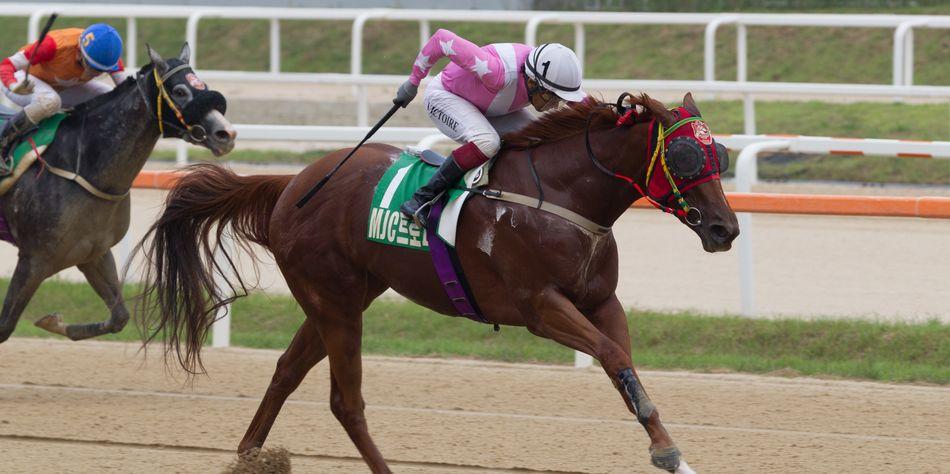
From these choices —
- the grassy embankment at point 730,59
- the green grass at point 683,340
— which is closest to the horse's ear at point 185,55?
the green grass at point 683,340

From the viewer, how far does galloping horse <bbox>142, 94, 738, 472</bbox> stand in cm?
469

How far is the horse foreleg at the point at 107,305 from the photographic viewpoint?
23.4 feet

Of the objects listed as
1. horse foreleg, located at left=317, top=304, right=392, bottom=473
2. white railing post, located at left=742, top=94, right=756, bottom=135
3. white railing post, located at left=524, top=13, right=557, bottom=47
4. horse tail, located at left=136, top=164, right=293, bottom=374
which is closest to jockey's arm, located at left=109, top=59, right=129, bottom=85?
horse tail, located at left=136, top=164, right=293, bottom=374

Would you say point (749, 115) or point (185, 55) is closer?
point (185, 55)

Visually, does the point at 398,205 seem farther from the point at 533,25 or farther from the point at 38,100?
the point at 533,25

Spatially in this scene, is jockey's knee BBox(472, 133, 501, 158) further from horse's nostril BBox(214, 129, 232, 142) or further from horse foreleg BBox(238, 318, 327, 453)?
horse's nostril BBox(214, 129, 232, 142)

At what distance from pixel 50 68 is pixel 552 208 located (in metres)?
3.42

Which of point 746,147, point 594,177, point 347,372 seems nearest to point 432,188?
point 594,177

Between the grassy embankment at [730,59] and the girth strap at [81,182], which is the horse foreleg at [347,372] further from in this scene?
the grassy embankment at [730,59]

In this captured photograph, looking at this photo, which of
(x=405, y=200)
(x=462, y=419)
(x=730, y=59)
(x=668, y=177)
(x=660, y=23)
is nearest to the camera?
(x=668, y=177)

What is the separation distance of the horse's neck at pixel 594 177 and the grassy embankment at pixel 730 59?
7.74 meters

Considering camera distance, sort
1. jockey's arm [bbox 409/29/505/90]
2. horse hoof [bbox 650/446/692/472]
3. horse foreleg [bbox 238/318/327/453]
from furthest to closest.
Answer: horse foreleg [bbox 238/318/327/453], jockey's arm [bbox 409/29/505/90], horse hoof [bbox 650/446/692/472]

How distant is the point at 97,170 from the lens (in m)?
7.05

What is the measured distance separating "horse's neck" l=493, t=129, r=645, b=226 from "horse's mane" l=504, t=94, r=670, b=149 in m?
0.04
